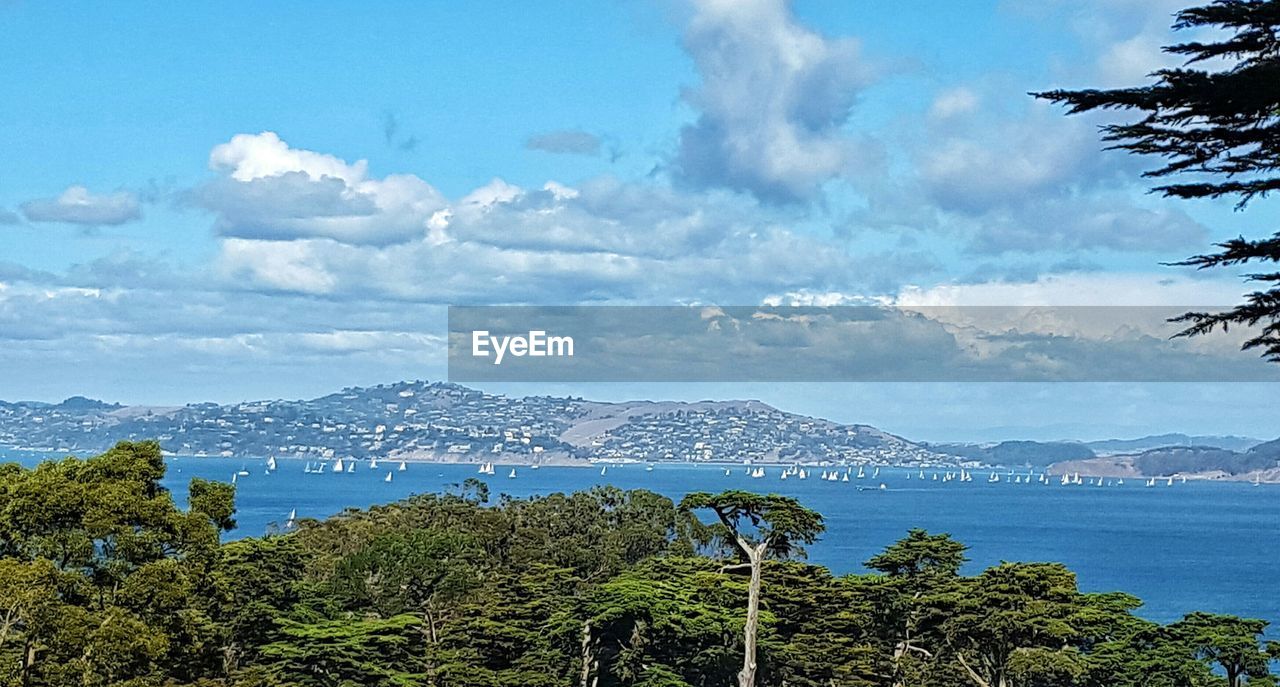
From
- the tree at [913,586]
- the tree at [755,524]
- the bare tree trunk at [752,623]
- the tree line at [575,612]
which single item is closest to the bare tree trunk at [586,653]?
the tree line at [575,612]

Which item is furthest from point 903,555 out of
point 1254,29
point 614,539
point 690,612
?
point 1254,29

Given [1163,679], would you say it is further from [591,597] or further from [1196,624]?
[591,597]

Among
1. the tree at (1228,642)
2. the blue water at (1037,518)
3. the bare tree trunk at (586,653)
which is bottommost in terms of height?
the blue water at (1037,518)

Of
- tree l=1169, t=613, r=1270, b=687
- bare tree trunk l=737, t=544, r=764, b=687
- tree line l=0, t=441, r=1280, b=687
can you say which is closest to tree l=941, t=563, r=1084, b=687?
tree line l=0, t=441, r=1280, b=687

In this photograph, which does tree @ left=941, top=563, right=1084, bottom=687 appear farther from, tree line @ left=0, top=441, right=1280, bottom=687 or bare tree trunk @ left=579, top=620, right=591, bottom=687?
bare tree trunk @ left=579, top=620, right=591, bottom=687

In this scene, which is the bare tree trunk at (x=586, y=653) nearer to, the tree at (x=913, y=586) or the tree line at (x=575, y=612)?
the tree line at (x=575, y=612)
